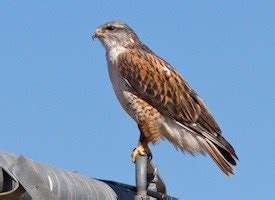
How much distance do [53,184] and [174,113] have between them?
223 inches

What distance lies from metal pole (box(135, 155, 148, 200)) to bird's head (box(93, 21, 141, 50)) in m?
5.08

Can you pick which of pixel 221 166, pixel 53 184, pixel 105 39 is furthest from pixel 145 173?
pixel 105 39

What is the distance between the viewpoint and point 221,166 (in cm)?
A: 790

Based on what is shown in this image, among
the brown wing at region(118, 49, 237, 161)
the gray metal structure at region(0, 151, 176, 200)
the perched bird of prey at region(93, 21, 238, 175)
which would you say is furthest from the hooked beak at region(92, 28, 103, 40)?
the gray metal structure at region(0, 151, 176, 200)

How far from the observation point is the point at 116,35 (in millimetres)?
9352

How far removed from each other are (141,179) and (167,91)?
499 cm

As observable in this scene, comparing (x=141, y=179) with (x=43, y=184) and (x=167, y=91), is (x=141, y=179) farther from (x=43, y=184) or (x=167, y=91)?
(x=167, y=91)

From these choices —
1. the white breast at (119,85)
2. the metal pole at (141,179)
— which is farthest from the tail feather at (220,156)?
the metal pole at (141,179)

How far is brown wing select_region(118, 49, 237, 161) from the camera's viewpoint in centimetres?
862

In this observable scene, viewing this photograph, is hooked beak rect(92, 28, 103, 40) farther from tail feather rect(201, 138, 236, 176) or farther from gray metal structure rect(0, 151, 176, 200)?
gray metal structure rect(0, 151, 176, 200)

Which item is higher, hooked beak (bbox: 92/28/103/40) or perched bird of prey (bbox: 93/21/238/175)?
hooked beak (bbox: 92/28/103/40)

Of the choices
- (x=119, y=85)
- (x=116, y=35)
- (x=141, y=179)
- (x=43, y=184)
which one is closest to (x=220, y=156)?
(x=119, y=85)

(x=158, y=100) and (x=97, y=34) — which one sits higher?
(x=97, y=34)

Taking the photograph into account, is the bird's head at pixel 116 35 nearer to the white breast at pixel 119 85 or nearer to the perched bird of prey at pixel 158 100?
the perched bird of prey at pixel 158 100
